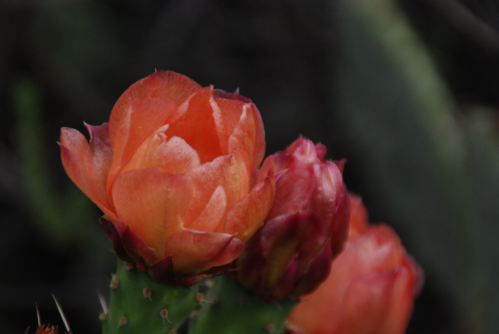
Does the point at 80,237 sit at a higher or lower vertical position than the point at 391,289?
lower

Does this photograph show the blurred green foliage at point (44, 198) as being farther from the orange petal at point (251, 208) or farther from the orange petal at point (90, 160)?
the orange petal at point (251, 208)

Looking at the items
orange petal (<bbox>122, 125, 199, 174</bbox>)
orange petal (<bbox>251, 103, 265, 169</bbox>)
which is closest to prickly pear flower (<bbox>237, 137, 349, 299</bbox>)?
orange petal (<bbox>251, 103, 265, 169</bbox>)

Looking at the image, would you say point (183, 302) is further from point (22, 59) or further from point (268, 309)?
point (22, 59)

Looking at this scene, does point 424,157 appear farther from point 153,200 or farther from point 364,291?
point 153,200

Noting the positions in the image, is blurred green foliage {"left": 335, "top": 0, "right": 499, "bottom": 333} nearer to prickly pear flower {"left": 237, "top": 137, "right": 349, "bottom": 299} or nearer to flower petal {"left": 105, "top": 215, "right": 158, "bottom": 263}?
prickly pear flower {"left": 237, "top": 137, "right": 349, "bottom": 299}

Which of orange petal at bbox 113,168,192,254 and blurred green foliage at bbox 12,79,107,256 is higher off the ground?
orange petal at bbox 113,168,192,254

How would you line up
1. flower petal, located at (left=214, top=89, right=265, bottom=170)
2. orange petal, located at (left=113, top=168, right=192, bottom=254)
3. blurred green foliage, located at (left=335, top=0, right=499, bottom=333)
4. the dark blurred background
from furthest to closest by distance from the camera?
the dark blurred background < blurred green foliage, located at (left=335, top=0, right=499, bottom=333) < flower petal, located at (left=214, top=89, right=265, bottom=170) < orange petal, located at (left=113, top=168, right=192, bottom=254)

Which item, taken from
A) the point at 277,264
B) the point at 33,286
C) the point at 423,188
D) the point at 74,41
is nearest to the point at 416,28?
the point at 423,188

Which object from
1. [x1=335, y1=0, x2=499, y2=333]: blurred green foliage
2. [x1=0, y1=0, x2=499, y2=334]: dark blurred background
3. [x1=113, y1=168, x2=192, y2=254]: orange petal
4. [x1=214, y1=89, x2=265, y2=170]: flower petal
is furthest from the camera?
[x1=0, y1=0, x2=499, y2=334]: dark blurred background
